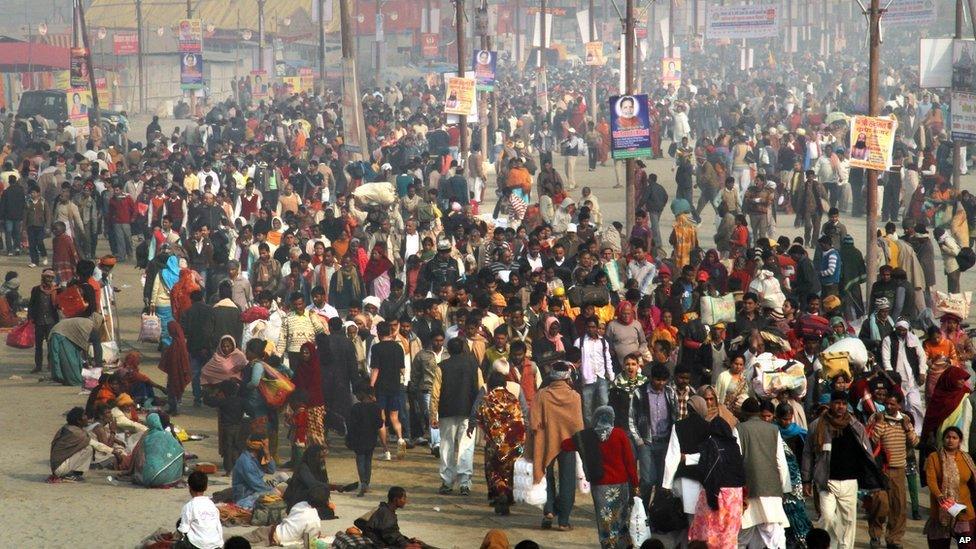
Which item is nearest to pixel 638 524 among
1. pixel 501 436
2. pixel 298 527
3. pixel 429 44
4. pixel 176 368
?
pixel 501 436

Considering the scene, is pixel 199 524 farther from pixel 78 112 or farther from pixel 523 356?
pixel 78 112

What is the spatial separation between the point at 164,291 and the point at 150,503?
240 inches

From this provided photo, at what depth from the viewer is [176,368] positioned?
16641mm

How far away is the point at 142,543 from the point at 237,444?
2.73m

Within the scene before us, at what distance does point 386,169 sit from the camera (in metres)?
31.2

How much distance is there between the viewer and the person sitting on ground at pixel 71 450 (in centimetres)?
1390

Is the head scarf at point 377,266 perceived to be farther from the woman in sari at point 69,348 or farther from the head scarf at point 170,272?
the woman in sari at point 69,348

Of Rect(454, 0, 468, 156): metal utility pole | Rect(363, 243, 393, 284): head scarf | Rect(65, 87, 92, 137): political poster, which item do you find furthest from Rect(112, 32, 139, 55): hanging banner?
Rect(363, 243, 393, 284): head scarf

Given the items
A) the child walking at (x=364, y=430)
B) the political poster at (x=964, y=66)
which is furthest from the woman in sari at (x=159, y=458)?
the political poster at (x=964, y=66)

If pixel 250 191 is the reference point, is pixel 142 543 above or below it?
below

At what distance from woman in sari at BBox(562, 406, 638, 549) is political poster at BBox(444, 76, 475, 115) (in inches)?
751

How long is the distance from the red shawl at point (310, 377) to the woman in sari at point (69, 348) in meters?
4.24

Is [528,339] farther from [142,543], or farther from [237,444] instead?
[142,543]

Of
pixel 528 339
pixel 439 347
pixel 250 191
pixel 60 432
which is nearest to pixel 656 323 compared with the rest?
pixel 528 339
